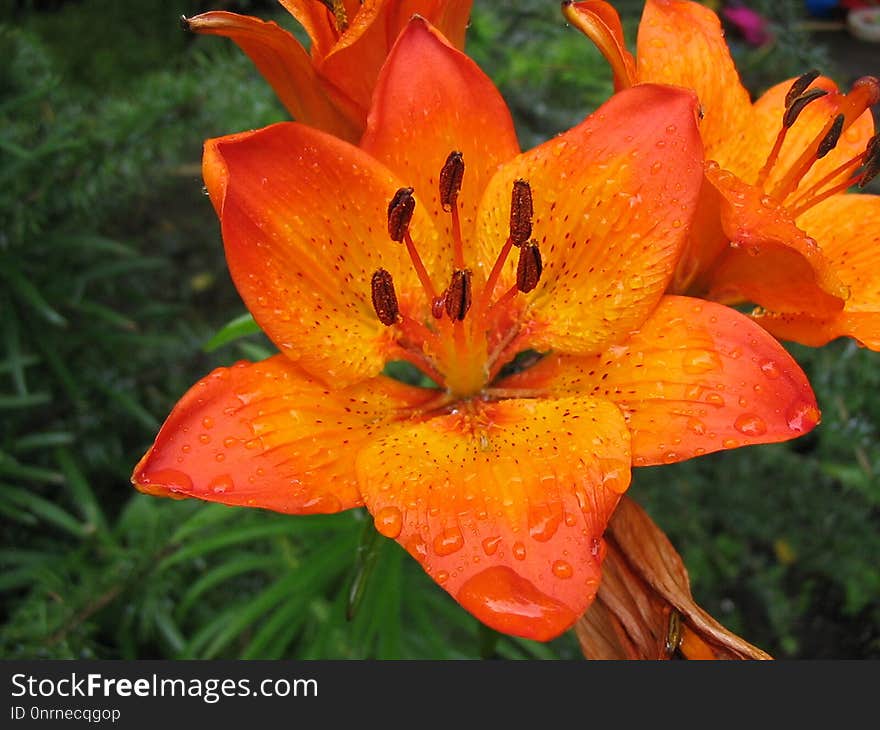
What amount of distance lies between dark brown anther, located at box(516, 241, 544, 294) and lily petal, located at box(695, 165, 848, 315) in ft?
0.64

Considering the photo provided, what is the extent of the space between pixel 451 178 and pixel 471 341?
189mm

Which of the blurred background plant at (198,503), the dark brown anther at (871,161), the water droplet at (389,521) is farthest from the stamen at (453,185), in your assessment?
the blurred background plant at (198,503)

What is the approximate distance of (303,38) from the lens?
6.66 feet

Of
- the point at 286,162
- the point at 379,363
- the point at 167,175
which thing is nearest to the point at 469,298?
the point at 379,363

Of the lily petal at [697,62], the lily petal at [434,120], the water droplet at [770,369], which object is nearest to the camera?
the water droplet at [770,369]

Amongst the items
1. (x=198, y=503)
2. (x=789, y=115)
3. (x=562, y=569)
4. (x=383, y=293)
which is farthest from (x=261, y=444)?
(x=198, y=503)

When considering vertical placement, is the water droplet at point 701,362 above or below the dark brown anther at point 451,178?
below

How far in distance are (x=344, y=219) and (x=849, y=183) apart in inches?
23.5

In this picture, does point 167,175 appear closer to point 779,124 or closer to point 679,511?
point 679,511

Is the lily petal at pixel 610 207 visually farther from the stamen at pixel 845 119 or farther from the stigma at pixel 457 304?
the stamen at pixel 845 119

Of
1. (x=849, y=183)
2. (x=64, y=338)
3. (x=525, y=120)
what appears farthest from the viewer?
(x=525, y=120)

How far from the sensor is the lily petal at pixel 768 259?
0.88 metres

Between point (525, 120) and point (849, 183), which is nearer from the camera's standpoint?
A: point (849, 183)

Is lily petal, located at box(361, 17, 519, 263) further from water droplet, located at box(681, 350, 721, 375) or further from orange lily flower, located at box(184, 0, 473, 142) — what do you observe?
water droplet, located at box(681, 350, 721, 375)
